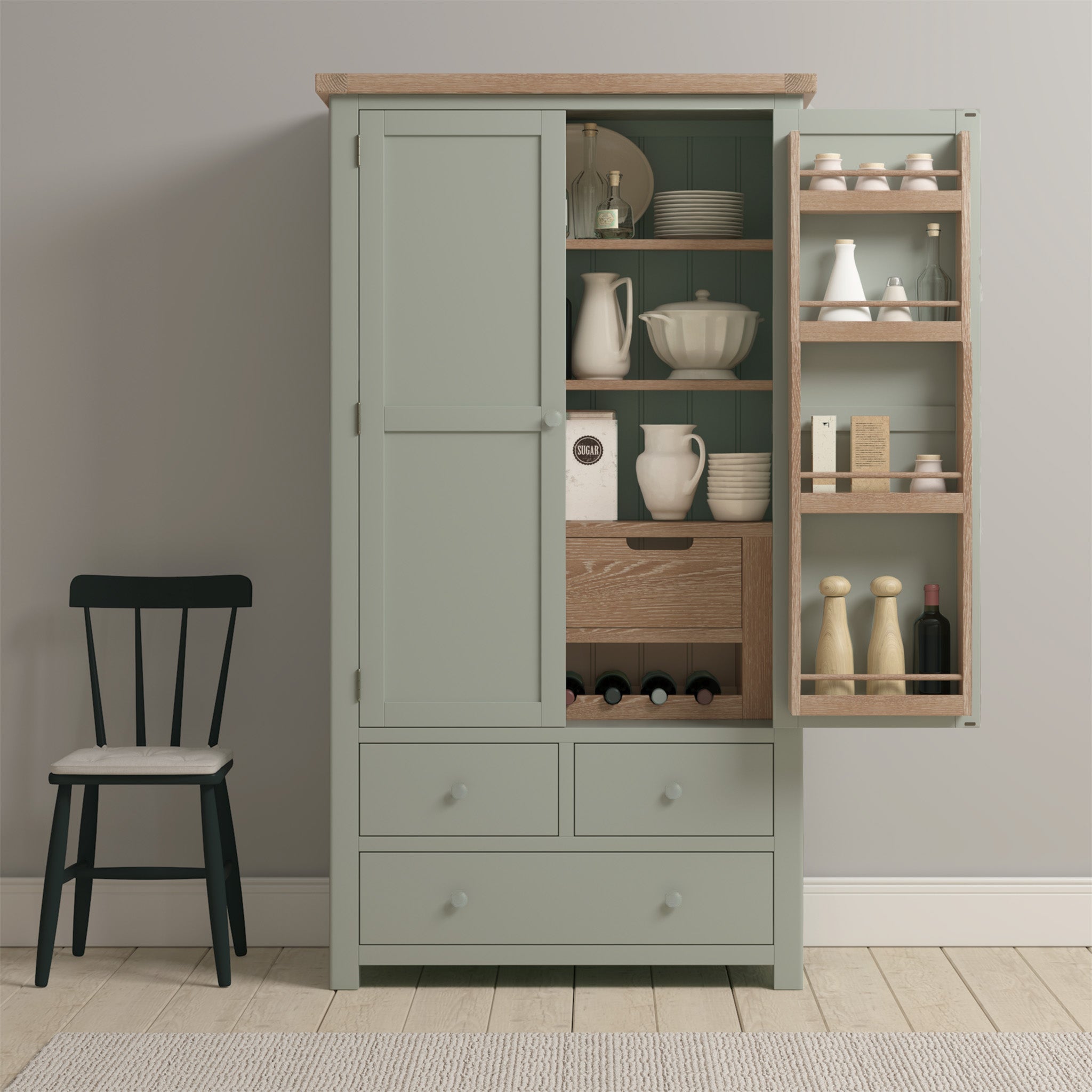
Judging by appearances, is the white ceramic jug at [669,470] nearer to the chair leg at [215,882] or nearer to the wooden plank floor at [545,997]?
A: the wooden plank floor at [545,997]

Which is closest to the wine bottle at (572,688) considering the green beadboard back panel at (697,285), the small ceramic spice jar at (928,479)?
the green beadboard back panel at (697,285)

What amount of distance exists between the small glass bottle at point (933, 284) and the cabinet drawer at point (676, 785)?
3.34 ft

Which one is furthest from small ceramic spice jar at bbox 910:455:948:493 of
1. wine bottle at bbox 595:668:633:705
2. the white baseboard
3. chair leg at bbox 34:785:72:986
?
chair leg at bbox 34:785:72:986

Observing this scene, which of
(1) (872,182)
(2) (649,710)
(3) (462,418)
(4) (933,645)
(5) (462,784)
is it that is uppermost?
(1) (872,182)

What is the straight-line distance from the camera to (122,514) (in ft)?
9.14

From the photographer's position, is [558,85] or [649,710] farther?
[649,710]

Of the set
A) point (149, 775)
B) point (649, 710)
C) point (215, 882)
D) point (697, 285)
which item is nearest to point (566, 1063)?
point (649, 710)

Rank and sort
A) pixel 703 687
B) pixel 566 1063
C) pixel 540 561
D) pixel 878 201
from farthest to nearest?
pixel 703 687 → pixel 540 561 → pixel 878 201 → pixel 566 1063

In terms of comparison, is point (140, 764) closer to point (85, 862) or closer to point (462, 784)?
point (85, 862)

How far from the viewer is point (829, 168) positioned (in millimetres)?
2289

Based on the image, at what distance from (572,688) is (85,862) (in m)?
1.30

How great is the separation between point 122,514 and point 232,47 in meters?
1.23

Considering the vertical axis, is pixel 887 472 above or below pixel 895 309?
below

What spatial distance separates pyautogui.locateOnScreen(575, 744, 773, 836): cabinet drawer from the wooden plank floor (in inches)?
15.1
